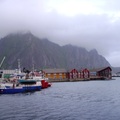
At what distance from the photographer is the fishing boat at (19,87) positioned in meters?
66.5

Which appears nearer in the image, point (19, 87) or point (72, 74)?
point (19, 87)

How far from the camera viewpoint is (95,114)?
32906 millimetres

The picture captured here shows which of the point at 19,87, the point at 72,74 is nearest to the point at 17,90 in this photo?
the point at 19,87

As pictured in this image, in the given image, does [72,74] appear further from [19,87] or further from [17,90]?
[17,90]

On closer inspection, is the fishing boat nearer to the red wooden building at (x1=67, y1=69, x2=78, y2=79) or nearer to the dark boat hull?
the dark boat hull

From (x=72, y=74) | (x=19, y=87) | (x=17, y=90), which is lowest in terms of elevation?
(x=17, y=90)

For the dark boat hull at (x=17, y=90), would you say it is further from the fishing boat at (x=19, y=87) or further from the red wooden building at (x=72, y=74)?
the red wooden building at (x=72, y=74)

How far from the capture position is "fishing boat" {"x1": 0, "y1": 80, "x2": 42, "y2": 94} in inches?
2618

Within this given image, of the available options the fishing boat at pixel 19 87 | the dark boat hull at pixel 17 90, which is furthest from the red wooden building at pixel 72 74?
the dark boat hull at pixel 17 90

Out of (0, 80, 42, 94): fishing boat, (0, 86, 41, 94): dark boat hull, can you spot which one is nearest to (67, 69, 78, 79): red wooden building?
(0, 80, 42, 94): fishing boat

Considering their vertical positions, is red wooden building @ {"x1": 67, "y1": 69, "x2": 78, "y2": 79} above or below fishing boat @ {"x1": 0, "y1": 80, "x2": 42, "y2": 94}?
above

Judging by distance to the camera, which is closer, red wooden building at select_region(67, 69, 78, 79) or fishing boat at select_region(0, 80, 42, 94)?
fishing boat at select_region(0, 80, 42, 94)

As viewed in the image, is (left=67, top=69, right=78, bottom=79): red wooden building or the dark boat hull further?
(left=67, top=69, right=78, bottom=79): red wooden building

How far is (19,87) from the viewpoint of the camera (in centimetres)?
6875
